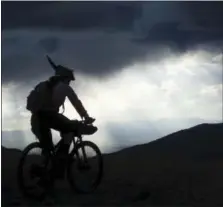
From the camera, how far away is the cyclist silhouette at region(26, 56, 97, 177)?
18.1ft

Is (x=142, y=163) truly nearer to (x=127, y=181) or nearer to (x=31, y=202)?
(x=127, y=181)

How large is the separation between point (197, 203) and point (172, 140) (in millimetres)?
1349

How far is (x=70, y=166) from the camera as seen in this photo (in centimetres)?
567

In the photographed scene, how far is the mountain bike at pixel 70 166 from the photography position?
18.1 ft

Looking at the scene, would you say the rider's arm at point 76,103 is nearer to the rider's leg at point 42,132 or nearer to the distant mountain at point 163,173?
the rider's leg at point 42,132

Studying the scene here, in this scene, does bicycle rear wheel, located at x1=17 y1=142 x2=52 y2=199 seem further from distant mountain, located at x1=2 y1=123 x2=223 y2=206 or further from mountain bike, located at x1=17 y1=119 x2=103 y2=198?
distant mountain, located at x1=2 y1=123 x2=223 y2=206

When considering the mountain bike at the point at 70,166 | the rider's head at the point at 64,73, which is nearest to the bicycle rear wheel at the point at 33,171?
the mountain bike at the point at 70,166

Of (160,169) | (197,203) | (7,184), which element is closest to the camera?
(197,203)

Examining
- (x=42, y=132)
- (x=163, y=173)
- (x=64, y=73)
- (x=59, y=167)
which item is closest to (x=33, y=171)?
(x=59, y=167)

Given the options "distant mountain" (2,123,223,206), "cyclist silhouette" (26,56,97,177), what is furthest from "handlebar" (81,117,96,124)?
"distant mountain" (2,123,223,206)

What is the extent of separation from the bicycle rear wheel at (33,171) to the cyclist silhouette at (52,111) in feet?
0.35

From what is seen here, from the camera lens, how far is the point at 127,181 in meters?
6.00

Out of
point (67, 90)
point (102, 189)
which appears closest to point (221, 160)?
point (102, 189)

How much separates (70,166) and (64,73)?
3.20 ft
